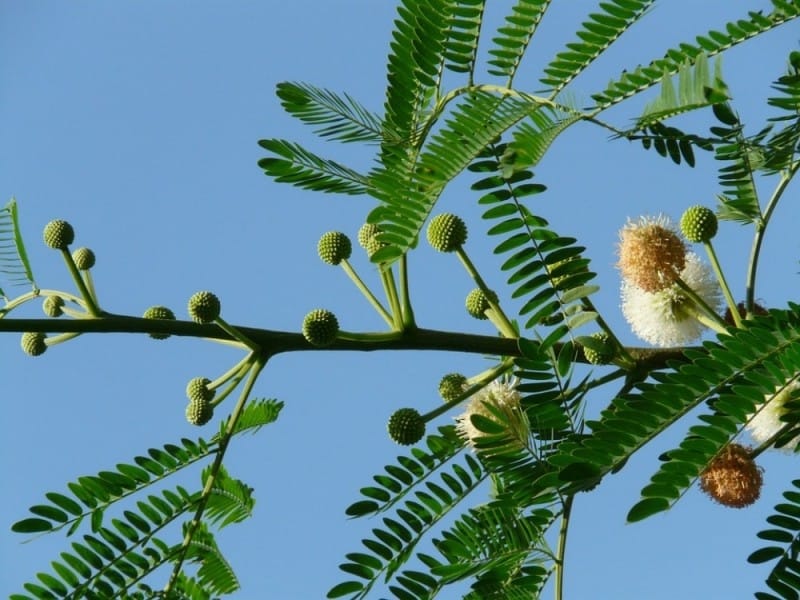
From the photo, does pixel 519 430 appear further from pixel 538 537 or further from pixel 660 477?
pixel 660 477

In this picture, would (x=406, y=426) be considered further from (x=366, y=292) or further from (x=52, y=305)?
(x=52, y=305)

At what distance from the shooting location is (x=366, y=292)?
320cm

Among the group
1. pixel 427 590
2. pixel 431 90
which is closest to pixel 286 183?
pixel 431 90

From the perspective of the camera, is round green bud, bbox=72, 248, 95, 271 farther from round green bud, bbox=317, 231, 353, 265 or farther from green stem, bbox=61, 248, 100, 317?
round green bud, bbox=317, 231, 353, 265

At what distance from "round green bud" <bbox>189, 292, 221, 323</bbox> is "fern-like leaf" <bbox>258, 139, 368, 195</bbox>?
49cm

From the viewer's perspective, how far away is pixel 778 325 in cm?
228

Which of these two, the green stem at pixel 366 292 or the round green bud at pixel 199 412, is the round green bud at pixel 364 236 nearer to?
the green stem at pixel 366 292

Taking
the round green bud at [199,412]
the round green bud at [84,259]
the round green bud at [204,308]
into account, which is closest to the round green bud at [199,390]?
the round green bud at [199,412]

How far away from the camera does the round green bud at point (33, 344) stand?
Answer: 359 cm

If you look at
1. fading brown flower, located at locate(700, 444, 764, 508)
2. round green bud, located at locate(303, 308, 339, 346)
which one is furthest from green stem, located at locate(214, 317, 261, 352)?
fading brown flower, located at locate(700, 444, 764, 508)

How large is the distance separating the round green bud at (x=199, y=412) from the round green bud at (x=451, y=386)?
0.75 m

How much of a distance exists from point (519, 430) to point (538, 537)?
347 mm

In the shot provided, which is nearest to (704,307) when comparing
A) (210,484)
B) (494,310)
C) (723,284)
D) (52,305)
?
(723,284)

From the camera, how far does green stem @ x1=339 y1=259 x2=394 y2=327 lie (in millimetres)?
3125
